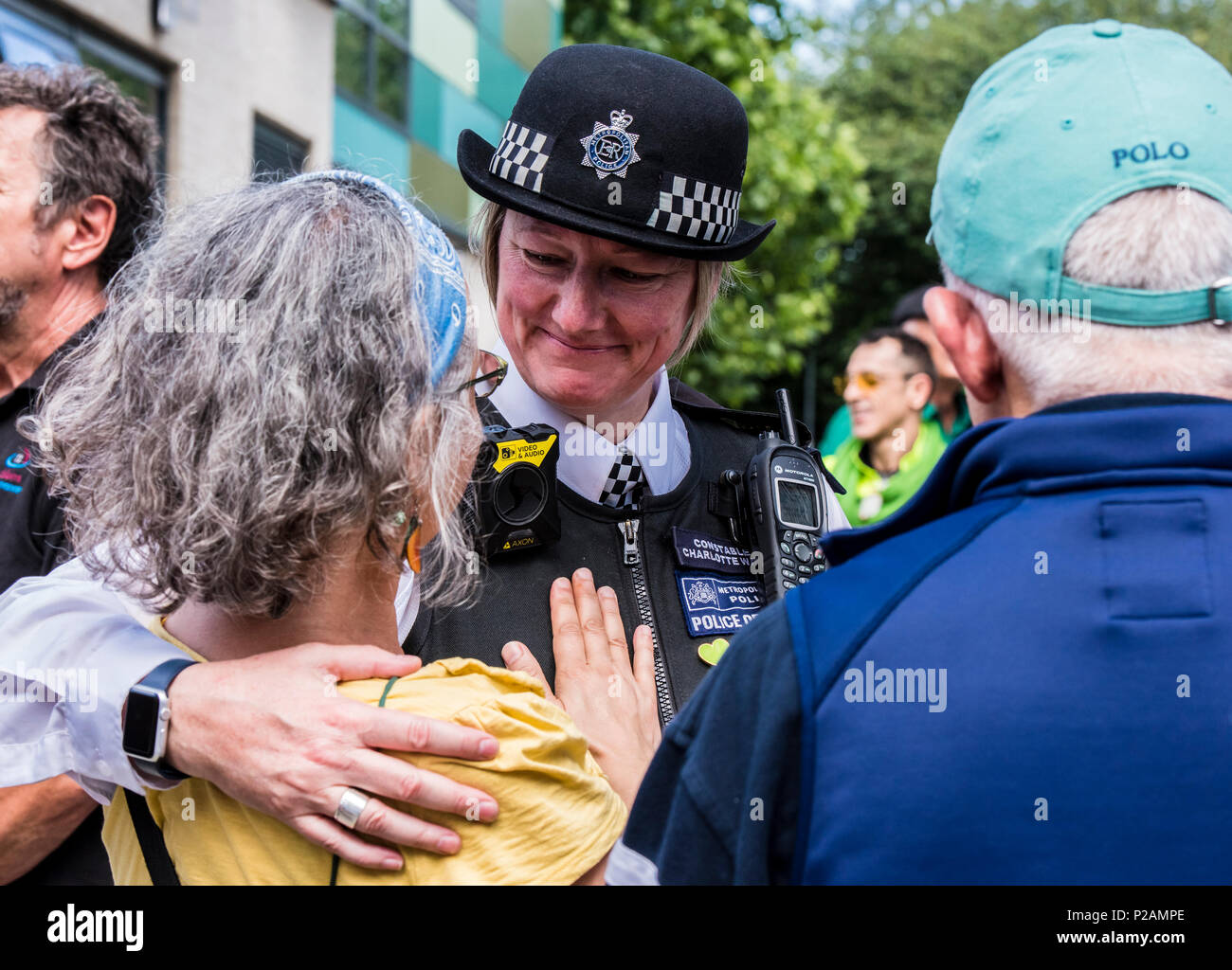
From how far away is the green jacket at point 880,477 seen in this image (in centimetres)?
587

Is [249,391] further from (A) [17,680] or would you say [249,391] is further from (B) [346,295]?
(A) [17,680]

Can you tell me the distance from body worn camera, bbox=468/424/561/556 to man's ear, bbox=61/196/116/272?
1.41 meters

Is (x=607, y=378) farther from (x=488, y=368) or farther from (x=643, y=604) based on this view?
(x=488, y=368)

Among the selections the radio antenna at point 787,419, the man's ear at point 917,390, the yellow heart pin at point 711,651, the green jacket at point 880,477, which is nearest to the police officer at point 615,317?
the yellow heart pin at point 711,651

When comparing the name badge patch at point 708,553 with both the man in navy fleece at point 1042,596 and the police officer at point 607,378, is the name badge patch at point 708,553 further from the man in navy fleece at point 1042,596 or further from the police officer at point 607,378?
the man in navy fleece at point 1042,596

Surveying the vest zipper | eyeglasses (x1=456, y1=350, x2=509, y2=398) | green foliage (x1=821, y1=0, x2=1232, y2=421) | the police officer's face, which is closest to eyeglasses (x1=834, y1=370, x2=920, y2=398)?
the police officer's face

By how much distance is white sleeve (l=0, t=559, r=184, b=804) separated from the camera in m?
1.53

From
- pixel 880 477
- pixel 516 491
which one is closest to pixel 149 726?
pixel 516 491

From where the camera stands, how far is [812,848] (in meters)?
1.18

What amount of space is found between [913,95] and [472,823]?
98.4 feet

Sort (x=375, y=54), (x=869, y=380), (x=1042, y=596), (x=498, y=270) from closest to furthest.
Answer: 1. (x=1042, y=596)
2. (x=498, y=270)
3. (x=869, y=380)
4. (x=375, y=54)

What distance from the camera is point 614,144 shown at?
211cm
